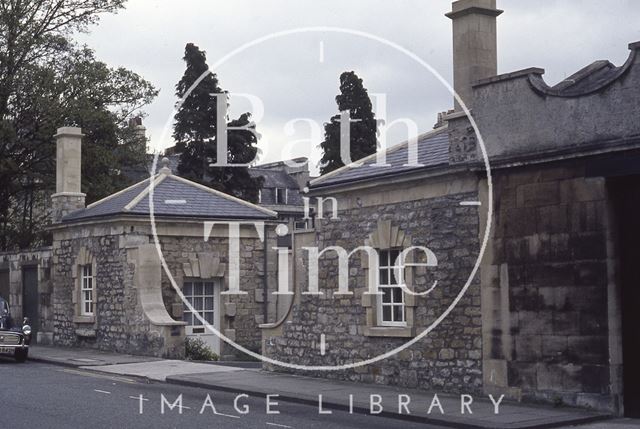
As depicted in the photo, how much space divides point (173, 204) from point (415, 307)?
36.6 ft

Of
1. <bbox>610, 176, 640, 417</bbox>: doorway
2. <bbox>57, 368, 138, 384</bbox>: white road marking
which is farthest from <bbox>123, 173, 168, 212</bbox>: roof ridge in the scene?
<bbox>610, 176, 640, 417</bbox>: doorway

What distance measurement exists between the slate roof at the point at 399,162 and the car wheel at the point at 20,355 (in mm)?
9602

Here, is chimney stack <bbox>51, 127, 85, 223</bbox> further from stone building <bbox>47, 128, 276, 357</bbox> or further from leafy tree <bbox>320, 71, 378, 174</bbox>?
leafy tree <bbox>320, 71, 378, 174</bbox>

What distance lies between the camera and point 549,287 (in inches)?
572

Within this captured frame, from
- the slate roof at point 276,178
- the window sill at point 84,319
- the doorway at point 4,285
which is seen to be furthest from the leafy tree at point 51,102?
the slate roof at point 276,178

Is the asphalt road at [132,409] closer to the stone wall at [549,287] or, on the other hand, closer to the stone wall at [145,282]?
the stone wall at [549,287]

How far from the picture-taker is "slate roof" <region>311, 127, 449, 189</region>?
17.0 meters

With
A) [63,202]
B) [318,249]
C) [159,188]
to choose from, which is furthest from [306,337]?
[63,202]

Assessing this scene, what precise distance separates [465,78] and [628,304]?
17.2 feet

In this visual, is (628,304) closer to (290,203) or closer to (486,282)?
(486,282)

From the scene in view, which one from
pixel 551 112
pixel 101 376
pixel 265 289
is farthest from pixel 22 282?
pixel 551 112

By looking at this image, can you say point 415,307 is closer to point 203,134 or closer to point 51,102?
point 51,102

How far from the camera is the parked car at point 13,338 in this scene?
77.4ft

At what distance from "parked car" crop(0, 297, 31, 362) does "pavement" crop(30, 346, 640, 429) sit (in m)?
0.66
